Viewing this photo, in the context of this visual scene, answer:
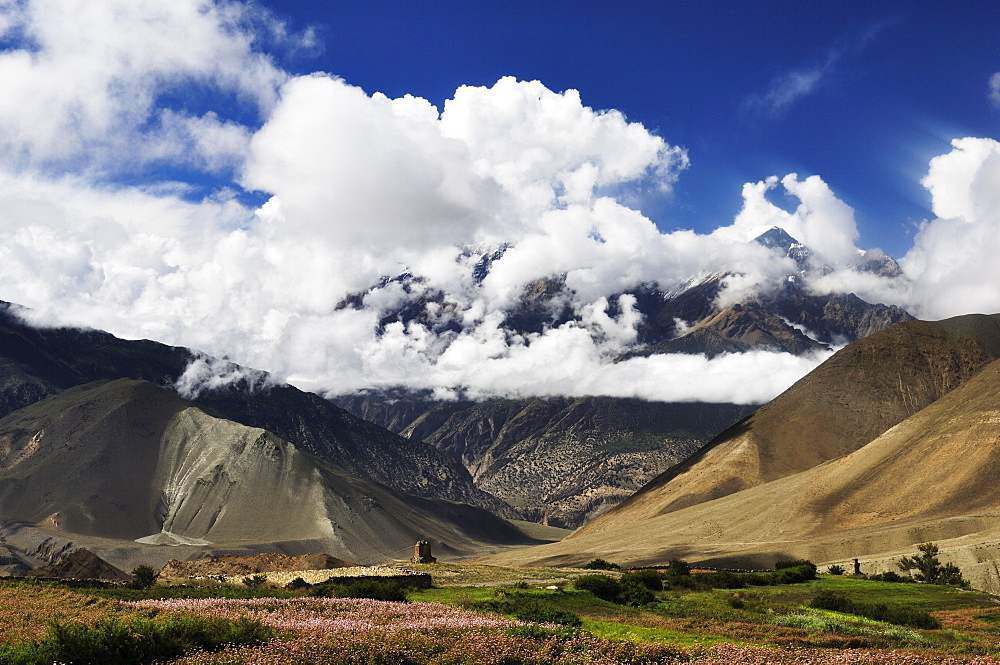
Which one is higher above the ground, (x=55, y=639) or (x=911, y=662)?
(x=55, y=639)

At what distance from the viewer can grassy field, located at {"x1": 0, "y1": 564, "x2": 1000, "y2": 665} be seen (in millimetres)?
15305

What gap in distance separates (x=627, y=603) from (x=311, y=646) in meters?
17.8

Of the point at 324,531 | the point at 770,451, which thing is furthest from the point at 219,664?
the point at 770,451

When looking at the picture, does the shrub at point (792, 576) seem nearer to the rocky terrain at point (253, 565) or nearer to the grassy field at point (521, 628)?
the grassy field at point (521, 628)

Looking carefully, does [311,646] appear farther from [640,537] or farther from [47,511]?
[47,511]

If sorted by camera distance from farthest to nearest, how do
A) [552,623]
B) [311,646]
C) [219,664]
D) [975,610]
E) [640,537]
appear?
[640,537], [975,610], [552,623], [311,646], [219,664]

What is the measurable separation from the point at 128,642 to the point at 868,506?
428 ft

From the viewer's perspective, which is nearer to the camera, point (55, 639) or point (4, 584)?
point (55, 639)

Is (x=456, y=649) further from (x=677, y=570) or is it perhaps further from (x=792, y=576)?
(x=792, y=576)

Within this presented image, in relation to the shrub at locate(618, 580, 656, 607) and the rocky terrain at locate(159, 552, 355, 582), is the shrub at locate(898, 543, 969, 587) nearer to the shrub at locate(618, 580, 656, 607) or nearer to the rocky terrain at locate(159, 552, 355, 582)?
the shrub at locate(618, 580, 656, 607)

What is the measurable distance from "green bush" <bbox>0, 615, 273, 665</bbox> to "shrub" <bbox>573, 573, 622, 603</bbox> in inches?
704

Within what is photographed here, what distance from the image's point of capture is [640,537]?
152 metres

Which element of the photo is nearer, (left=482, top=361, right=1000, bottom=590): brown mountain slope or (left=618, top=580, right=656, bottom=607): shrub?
(left=618, top=580, right=656, bottom=607): shrub

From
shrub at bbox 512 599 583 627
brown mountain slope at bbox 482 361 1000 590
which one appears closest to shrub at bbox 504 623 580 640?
shrub at bbox 512 599 583 627
